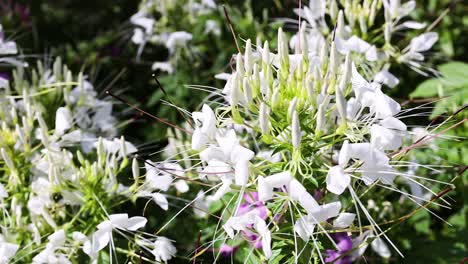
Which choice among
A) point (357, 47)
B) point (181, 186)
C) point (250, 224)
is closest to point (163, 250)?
point (181, 186)

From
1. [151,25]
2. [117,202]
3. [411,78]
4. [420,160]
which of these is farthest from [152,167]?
[411,78]

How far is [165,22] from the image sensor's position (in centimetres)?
282

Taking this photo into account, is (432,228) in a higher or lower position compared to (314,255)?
lower

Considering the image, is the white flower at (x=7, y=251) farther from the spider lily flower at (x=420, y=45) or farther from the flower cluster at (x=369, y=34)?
the spider lily flower at (x=420, y=45)

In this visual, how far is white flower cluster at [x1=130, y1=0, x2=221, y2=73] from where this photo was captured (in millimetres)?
2758

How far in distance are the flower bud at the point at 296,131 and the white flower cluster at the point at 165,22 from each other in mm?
1352

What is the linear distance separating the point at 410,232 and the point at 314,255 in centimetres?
80

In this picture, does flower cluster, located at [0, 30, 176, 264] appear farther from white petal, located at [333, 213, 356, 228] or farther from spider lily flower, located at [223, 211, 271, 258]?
white petal, located at [333, 213, 356, 228]

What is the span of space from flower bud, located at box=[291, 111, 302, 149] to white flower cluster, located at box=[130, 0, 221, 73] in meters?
1.35

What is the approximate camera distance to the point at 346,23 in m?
2.28

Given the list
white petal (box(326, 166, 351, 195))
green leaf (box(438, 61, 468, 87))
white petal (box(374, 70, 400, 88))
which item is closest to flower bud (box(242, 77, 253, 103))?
white petal (box(326, 166, 351, 195))

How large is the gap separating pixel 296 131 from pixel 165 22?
1.54m

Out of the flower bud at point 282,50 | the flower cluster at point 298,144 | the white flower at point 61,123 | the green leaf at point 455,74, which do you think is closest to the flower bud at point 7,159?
the white flower at point 61,123

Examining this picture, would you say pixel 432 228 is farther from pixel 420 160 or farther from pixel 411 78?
pixel 411 78
